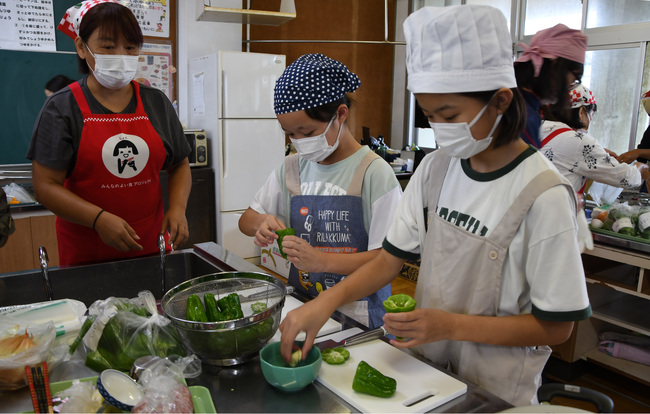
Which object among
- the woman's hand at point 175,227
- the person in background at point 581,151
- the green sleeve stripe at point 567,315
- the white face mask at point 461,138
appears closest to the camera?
the green sleeve stripe at point 567,315

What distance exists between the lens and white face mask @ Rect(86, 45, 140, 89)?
5.50 ft

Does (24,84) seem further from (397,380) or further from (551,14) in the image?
(551,14)

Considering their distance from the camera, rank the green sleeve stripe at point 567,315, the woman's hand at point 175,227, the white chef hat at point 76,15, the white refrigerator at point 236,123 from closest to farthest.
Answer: the green sleeve stripe at point 567,315
the white chef hat at point 76,15
the woman's hand at point 175,227
the white refrigerator at point 236,123

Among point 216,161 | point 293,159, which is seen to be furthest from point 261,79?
point 293,159

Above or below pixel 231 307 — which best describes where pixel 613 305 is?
below

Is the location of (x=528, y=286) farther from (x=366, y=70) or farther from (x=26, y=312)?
(x=366, y=70)

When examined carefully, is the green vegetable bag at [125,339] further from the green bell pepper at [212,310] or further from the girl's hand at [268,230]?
the girl's hand at [268,230]

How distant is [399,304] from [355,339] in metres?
0.18

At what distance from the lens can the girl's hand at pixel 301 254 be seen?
133cm

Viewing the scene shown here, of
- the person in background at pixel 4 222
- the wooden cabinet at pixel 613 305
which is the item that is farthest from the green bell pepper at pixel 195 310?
the wooden cabinet at pixel 613 305

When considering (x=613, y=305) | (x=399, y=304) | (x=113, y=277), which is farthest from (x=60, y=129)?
(x=613, y=305)

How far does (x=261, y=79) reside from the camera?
426cm

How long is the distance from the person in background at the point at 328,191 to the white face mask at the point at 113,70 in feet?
1.87

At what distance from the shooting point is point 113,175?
5.66 feet
